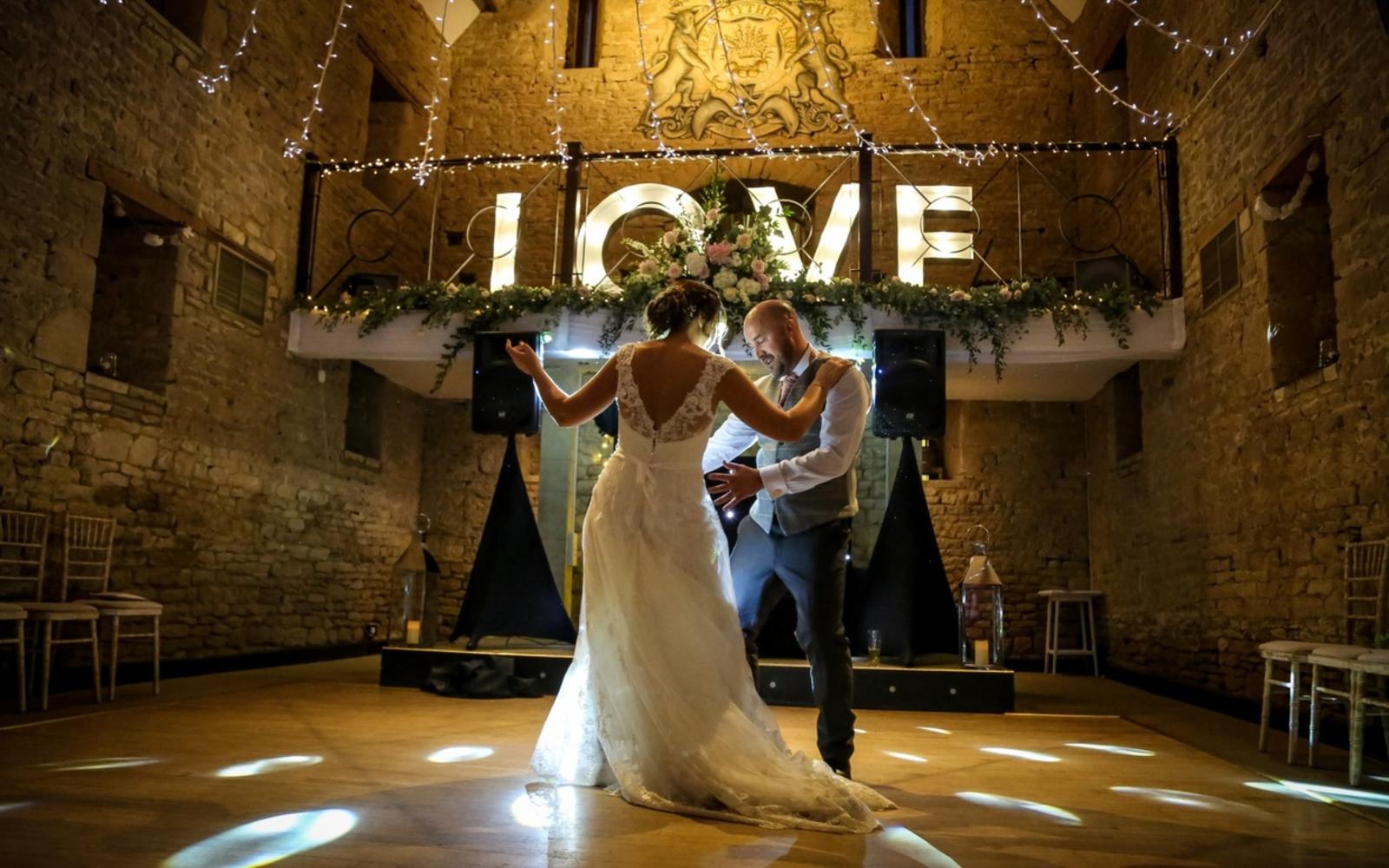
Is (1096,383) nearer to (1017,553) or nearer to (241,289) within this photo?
(1017,553)

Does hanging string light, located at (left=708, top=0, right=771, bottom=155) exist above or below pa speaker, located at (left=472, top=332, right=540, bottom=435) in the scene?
above

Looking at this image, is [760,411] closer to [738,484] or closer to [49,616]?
[738,484]

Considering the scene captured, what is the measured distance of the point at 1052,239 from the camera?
9.58m

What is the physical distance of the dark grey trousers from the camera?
277 cm

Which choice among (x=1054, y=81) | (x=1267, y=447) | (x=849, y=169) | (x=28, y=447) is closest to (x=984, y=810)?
→ (x=1267, y=447)

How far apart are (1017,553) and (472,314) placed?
18.7 ft

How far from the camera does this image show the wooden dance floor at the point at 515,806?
200 centimetres

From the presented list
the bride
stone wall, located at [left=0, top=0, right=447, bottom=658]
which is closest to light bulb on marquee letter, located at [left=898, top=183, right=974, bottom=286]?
the bride

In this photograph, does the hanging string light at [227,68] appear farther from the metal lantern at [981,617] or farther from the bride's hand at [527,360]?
the metal lantern at [981,617]

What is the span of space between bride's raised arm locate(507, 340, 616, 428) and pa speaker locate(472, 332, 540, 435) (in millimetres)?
3390

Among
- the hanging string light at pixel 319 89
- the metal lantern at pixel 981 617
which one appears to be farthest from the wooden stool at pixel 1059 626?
the hanging string light at pixel 319 89

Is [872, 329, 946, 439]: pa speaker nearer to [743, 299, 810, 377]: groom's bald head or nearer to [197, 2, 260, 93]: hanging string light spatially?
[743, 299, 810, 377]: groom's bald head

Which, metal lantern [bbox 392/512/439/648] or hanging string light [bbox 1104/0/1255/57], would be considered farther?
metal lantern [bbox 392/512/439/648]

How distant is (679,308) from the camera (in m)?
2.78
